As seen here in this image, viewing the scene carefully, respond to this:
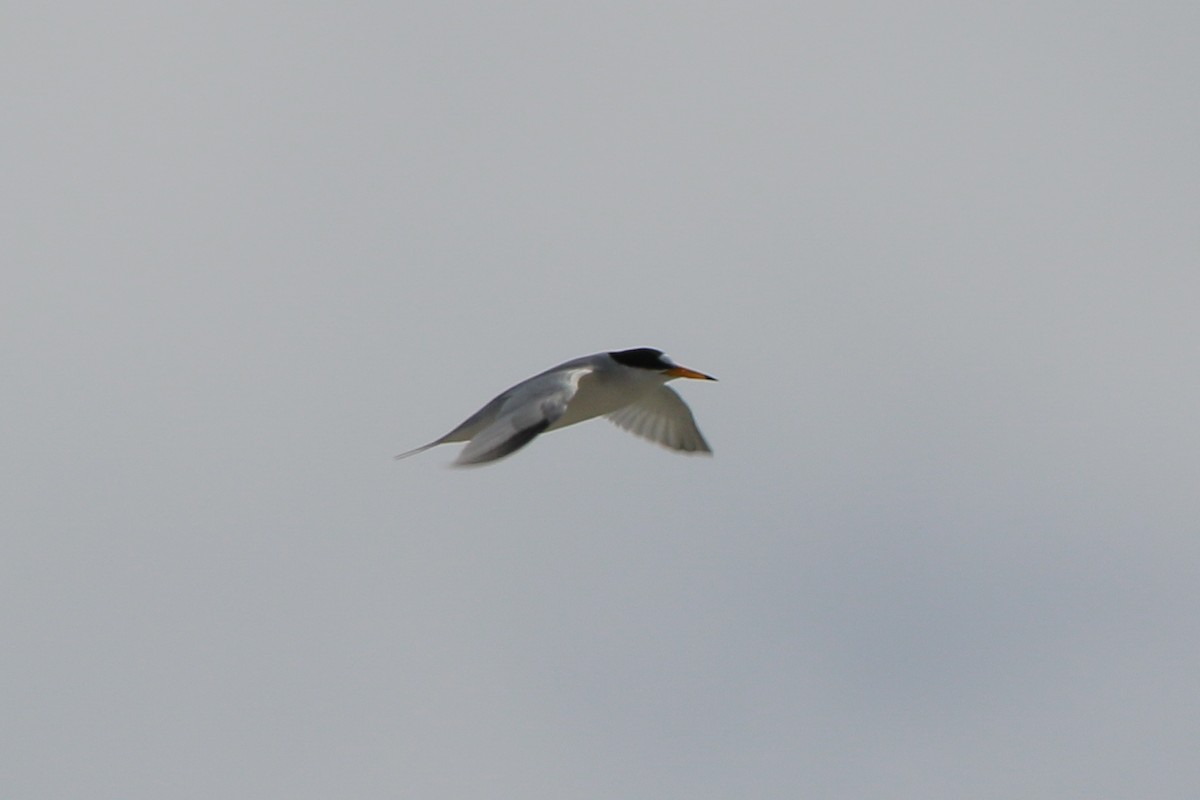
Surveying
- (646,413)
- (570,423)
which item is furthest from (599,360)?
(646,413)

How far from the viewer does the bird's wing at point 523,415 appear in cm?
1543

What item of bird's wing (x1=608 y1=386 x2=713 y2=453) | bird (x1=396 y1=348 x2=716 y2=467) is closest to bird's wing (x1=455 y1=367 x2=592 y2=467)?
bird (x1=396 y1=348 x2=716 y2=467)

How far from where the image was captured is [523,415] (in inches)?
647

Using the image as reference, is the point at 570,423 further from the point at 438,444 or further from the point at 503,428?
the point at 503,428

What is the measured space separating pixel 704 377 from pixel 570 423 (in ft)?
5.88

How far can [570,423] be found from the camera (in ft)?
63.7

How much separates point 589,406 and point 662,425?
340 centimetres

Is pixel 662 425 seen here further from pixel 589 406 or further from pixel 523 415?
pixel 523 415

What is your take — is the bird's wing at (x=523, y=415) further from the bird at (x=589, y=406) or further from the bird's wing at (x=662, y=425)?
the bird's wing at (x=662, y=425)

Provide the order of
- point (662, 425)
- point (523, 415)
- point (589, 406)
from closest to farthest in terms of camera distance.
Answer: point (523, 415), point (589, 406), point (662, 425)

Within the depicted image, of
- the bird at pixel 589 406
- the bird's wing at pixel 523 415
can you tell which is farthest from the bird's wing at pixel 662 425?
the bird's wing at pixel 523 415

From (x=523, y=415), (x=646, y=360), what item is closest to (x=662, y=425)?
(x=646, y=360)

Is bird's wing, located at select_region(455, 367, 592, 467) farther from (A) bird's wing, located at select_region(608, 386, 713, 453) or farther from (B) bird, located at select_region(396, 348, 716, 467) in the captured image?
(A) bird's wing, located at select_region(608, 386, 713, 453)

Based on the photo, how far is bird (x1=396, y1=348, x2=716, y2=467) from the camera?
15.9 m
